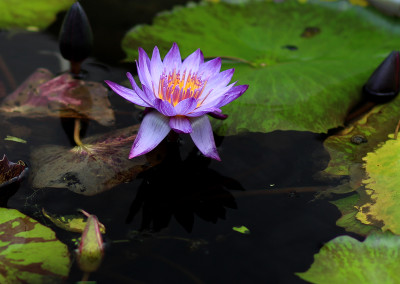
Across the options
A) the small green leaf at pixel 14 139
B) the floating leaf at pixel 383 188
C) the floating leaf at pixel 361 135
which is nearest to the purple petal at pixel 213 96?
the floating leaf at pixel 361 135

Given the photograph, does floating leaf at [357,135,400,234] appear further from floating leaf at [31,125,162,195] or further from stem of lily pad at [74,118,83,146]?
stem of lily pad at [74,118,83,146]

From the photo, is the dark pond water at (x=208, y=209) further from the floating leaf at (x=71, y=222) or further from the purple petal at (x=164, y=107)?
the purple petal at (x=164, y=107)

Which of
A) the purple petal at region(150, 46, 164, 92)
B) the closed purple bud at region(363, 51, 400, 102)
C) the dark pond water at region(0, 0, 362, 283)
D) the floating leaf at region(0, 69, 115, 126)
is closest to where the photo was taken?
the dark pond water at region(0, 0, 362, 283)

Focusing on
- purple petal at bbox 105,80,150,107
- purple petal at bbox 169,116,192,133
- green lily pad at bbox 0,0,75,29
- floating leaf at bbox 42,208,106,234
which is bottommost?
floating leaf at bbox 42,208,106,234

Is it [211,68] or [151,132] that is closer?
[151,132]

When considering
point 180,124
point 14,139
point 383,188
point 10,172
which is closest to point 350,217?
point 383,188

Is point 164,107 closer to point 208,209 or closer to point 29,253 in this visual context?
point 208,209

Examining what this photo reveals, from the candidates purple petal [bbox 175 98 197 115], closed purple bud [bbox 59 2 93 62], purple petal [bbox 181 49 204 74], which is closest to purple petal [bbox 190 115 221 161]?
purple petal [bbox 175 98 197 115]
